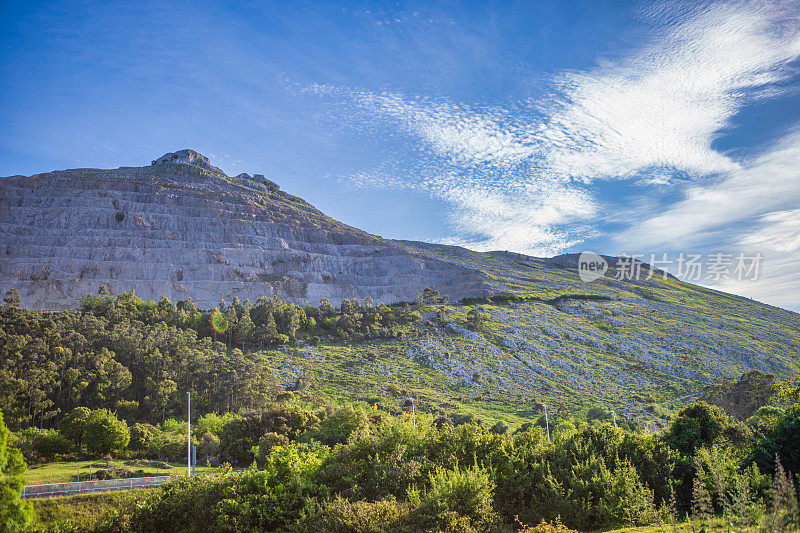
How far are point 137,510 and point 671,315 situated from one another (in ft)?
434

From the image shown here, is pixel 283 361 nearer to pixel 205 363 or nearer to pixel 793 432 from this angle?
pixel 205 363

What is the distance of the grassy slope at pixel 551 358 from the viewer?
65312mm

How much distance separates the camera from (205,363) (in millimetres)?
57594

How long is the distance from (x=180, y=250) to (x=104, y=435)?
85.1 m

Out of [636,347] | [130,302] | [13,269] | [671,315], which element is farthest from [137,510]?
[671,315]

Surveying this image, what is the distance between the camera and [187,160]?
604 feet

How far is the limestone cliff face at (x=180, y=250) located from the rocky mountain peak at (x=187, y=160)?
25.7 metres

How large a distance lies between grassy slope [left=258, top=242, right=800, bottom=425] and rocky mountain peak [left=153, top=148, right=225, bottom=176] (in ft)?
417

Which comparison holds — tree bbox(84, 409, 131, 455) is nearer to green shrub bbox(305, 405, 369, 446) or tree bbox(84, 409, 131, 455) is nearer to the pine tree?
green shrub bbox(305, 405, 369, 446)

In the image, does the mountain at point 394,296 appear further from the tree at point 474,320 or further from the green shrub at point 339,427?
the green shrub at point 339,427

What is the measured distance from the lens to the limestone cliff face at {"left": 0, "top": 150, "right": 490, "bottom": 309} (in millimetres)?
103062

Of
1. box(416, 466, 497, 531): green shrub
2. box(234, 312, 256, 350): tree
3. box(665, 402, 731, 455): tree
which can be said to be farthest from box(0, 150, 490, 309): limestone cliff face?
box(416, 466, 497, 531): green shrub

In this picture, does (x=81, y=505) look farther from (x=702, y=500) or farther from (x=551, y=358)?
Result: (x=551, y=358)

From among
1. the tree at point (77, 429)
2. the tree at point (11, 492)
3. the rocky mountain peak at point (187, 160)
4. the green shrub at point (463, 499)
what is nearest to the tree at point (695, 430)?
the green shrub at point (463, 499)
